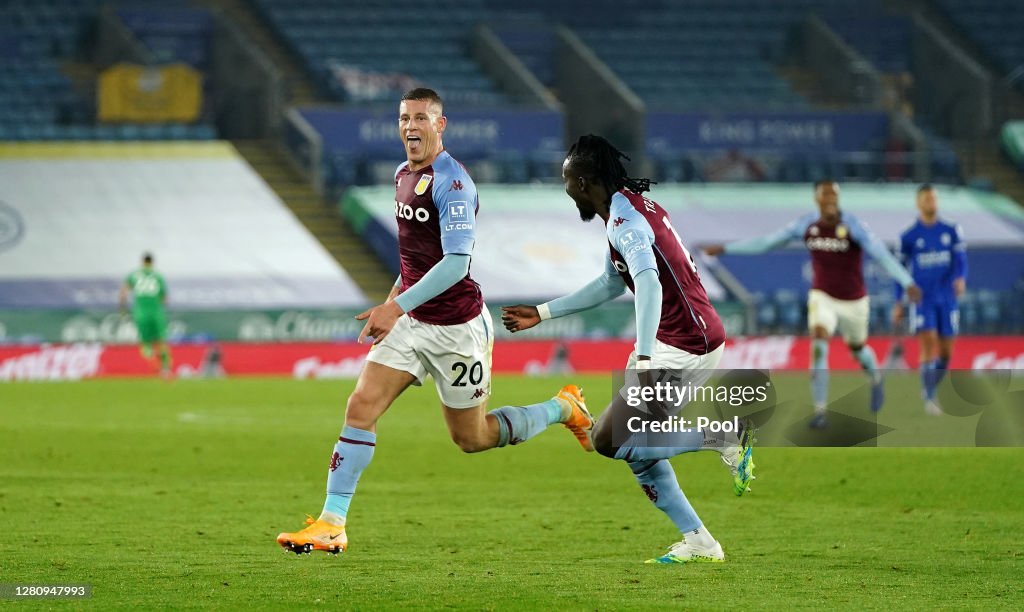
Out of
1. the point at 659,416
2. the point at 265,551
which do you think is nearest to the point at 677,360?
the point at 659,416

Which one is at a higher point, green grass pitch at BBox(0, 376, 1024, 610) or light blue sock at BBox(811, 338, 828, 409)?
light blue sock at BBox(811, 338, 828, 409)

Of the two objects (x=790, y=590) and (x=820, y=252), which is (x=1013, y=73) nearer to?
(x=820, y=252)

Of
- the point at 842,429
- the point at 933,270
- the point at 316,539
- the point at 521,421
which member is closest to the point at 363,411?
the point at 316,539

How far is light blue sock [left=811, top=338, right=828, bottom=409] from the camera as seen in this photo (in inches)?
646

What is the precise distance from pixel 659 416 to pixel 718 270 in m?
25.7

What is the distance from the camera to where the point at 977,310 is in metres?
32.2

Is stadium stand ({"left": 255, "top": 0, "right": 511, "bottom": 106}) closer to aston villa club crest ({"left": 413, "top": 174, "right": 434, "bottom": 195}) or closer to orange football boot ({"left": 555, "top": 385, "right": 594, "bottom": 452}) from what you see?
orange football boot ({"left": 555, "top": 385, "right": 594, "bottom": 452})

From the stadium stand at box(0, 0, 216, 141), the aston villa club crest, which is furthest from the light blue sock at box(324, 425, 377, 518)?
the stadium stand at box(0, 0, 216, 141)

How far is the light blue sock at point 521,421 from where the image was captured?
884 centimetres

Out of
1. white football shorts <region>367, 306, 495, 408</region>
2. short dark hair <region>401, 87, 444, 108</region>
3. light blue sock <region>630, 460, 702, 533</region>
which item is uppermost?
short dark hair <region>401, 87, 444, 108</region>

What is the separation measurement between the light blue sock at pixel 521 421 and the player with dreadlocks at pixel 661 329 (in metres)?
0.88

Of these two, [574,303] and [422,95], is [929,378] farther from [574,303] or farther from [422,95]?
[422,95]

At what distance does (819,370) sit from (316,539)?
9515 mm

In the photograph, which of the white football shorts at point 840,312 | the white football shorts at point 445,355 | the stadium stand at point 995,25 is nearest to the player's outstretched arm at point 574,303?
the white football shorts at point 445,355
